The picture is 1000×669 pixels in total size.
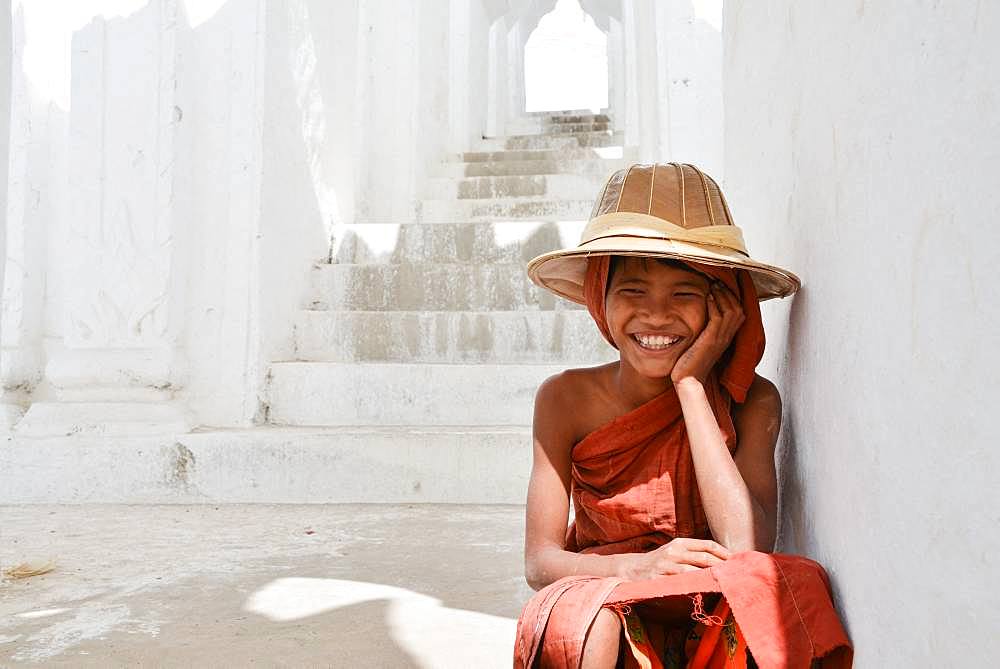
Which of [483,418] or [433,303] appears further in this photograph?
[433,303]

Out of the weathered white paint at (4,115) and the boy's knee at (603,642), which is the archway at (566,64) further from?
the boy's knee at (603,642)

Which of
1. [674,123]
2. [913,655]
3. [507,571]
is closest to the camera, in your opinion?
[913,655]

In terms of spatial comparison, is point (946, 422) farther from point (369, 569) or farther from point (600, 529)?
point (369, 569)

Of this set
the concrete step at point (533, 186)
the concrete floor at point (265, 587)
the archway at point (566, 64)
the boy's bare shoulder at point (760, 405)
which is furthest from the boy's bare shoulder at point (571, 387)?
the archway at point (566, 64)

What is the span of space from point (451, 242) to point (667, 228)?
3355 millimetres

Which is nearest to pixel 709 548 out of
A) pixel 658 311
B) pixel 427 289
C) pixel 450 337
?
pixel 658 311

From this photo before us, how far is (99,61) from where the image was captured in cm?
359

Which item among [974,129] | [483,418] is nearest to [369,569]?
[483,418]

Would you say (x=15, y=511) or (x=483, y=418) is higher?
(x=483, y=418)

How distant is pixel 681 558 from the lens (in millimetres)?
1274

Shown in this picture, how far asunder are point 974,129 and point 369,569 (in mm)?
1980

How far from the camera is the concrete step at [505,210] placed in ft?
19.1

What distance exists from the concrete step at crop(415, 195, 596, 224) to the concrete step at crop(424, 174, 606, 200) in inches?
4.0

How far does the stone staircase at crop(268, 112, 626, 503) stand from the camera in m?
3.30
